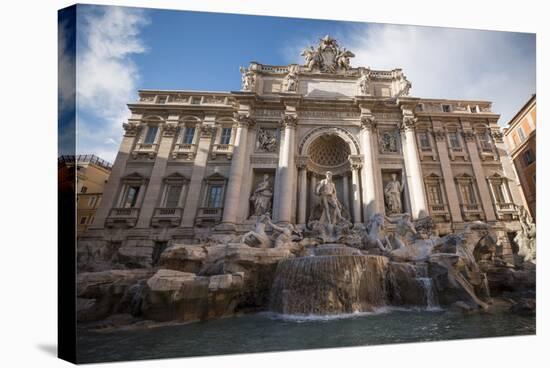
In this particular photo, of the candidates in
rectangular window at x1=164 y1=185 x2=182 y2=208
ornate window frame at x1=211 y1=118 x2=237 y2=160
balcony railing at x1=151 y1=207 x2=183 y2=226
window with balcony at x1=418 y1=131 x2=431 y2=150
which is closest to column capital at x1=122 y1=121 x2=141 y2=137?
rectangular window at x1=164 y1=185 x2=182 y2=208

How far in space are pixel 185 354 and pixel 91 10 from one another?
231 inches

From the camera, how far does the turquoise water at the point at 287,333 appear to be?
151 inches

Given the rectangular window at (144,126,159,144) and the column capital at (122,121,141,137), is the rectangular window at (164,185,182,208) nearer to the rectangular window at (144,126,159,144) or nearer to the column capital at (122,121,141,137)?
the rectangular window at (144,126,159,144)

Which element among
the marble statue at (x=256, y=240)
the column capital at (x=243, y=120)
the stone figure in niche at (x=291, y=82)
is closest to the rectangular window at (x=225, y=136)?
the column capital at (x=243, y=120)

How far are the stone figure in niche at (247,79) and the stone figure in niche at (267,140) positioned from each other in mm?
1957

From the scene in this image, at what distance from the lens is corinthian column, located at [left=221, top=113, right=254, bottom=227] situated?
8.83 metres

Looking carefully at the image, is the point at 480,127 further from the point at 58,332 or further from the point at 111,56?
the point at 58,332

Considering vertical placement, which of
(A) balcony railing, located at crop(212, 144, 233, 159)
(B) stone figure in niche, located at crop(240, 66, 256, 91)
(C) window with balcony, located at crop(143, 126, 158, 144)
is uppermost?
(B) stone figure in niche, located at crop(240, 66, 256, 91)

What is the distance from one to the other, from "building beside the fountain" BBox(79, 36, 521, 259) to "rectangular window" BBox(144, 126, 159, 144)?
4cm

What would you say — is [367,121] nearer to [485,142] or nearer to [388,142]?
[388,142]

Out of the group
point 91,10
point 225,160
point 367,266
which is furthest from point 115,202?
point 367,266

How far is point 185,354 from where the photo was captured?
149 inches

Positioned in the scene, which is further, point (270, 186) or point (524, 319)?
point (270, 186)

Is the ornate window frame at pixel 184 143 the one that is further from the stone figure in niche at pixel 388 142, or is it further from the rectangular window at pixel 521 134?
the rectangular window at pixel 521 134
